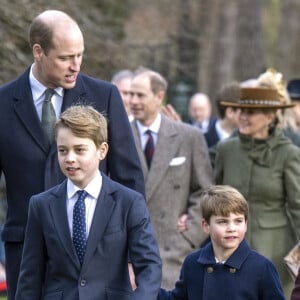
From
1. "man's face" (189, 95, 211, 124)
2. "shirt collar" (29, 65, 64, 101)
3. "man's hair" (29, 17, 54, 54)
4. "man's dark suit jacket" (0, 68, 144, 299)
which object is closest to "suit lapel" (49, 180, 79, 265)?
"man's dark suit jacket" (0, 68, 144, 299)

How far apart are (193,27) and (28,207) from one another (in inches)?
873

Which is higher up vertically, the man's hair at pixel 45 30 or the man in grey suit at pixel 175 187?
the man's hair at pixel 45 30

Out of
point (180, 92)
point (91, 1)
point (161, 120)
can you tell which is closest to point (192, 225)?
point (161, 120)

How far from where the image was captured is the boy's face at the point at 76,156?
6805 millimetres

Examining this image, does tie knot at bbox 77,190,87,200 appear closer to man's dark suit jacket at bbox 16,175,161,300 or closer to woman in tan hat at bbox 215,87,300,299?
man's dark suit jacket at bbox 16,175,161,300

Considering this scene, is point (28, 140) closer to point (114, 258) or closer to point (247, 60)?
point (114, 258)

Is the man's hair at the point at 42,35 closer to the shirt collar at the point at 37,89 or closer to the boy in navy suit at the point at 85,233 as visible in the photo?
the shirt collar at the point at 37,89

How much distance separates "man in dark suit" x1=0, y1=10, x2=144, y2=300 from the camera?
7.45 metres

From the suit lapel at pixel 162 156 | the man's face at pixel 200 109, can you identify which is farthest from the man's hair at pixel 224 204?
the man's face at pixel 200 109

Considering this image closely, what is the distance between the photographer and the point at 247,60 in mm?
28781

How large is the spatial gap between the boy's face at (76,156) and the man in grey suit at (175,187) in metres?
3.09

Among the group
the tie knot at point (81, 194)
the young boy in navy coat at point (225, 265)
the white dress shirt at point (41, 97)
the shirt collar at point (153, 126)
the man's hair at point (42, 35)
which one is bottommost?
the young boy in navy coat at point (225, 265)

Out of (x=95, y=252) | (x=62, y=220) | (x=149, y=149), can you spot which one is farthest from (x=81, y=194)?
(x=149, y=149)

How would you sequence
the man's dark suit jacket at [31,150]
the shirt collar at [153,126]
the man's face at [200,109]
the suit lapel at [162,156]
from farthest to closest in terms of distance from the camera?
the man's face at [200,109] → the shirt collar at [153,126] → the suit lapel at [162,156] → the man's dark suit jacket at [31,150]
